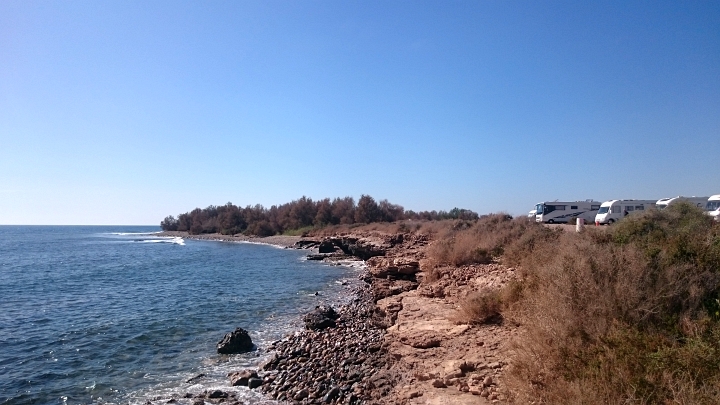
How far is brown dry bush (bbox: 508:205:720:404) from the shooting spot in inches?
225

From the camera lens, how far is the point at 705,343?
632cm

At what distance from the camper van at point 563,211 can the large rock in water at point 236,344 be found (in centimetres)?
3096

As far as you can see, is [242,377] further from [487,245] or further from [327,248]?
[327,248]

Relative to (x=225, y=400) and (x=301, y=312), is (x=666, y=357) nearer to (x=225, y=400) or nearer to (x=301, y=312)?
(x=225, y=400)

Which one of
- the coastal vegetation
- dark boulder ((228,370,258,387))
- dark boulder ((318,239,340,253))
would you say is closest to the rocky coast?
dark boulder ((228,370,258,387))

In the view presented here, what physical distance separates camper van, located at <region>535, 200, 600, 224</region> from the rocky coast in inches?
909

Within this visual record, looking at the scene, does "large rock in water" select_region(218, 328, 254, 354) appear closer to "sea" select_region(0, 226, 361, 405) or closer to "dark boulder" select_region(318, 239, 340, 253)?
"sea" select_region(0, 226, 361, 405)

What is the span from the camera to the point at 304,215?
9438 cm

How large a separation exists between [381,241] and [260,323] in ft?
109

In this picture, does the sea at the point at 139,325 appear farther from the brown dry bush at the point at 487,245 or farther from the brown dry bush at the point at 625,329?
the brown dry bush at the point at 625,329

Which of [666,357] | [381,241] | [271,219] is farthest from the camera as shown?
[271,219]

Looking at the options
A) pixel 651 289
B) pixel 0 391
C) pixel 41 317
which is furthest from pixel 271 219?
pixel 651 289

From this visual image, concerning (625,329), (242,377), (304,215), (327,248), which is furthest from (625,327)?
(304,215)

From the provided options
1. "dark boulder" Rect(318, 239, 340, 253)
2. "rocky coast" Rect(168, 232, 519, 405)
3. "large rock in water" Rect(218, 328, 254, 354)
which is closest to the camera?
"rocky coast" Rect(168, 232, 519, 405)
